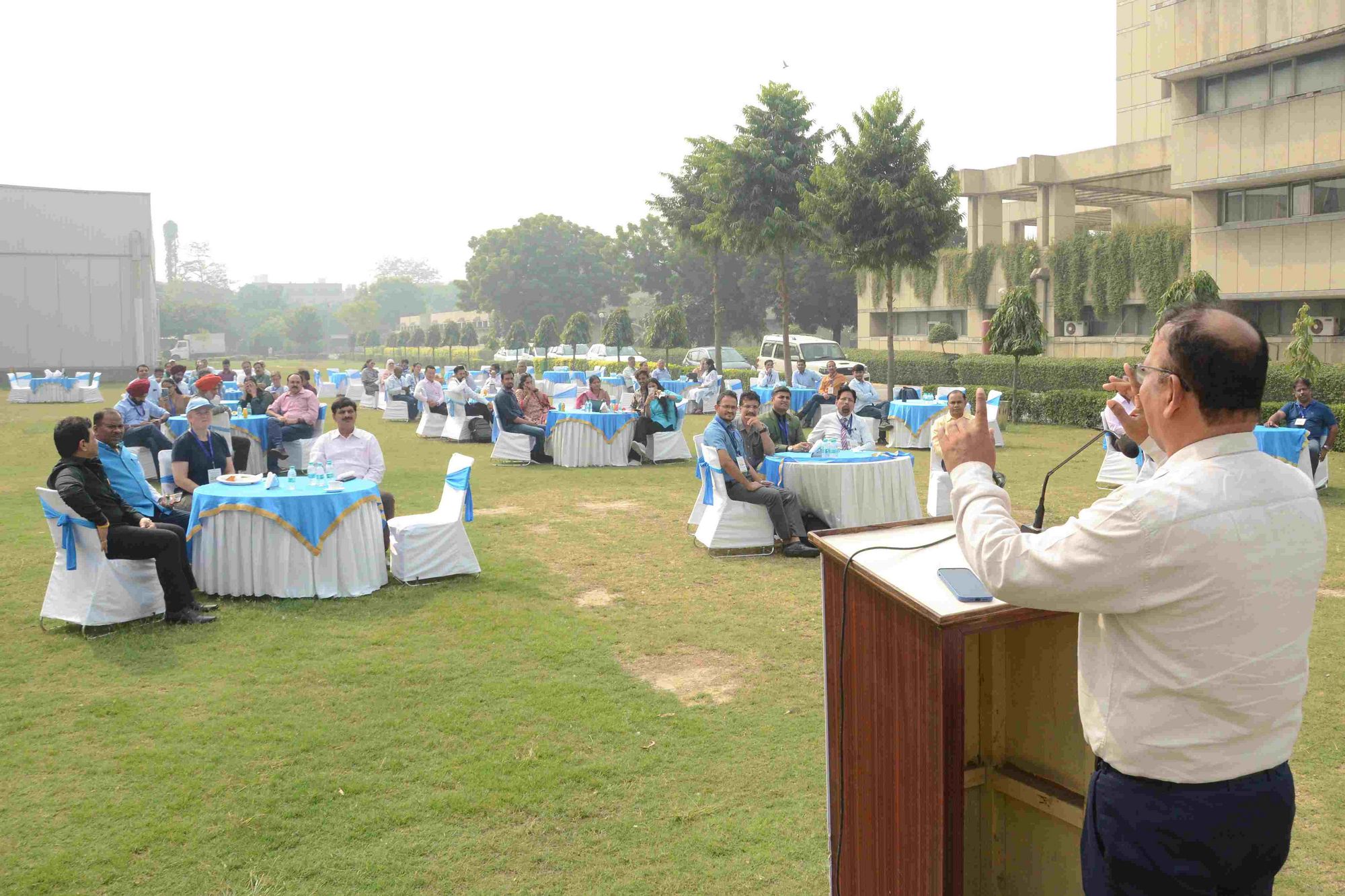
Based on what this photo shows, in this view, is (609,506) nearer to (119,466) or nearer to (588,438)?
(588,438)

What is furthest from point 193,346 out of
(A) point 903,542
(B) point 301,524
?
(A) point 903,542

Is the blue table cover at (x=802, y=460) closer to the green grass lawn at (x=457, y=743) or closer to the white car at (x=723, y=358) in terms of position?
the green grass lawn at (x=457, y=743)

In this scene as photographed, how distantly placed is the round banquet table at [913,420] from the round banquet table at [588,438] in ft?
14.3

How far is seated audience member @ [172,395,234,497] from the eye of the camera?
845 centimetres

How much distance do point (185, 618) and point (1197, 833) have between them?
21.7ft

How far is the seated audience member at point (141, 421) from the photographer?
1277 centimetres

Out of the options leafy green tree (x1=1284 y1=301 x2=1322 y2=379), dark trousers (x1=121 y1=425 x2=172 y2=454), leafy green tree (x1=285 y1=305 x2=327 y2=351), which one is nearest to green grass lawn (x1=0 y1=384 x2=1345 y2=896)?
dark trousers (x1=121 y1=425 x2=172 y2=454)

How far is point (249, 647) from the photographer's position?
21.4ft

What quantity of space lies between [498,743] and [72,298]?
50.8m

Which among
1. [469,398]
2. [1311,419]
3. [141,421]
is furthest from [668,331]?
[1311,419]

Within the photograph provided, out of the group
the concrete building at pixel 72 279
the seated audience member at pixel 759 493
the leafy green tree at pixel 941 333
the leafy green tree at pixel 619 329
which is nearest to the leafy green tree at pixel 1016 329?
the leafy green tree at pixel 941 333

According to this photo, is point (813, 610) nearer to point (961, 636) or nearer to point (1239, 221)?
point (961, 636)

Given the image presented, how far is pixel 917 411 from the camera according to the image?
16.8 m

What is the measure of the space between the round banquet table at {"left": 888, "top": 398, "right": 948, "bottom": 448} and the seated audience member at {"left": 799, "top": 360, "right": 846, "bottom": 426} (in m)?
1.23
